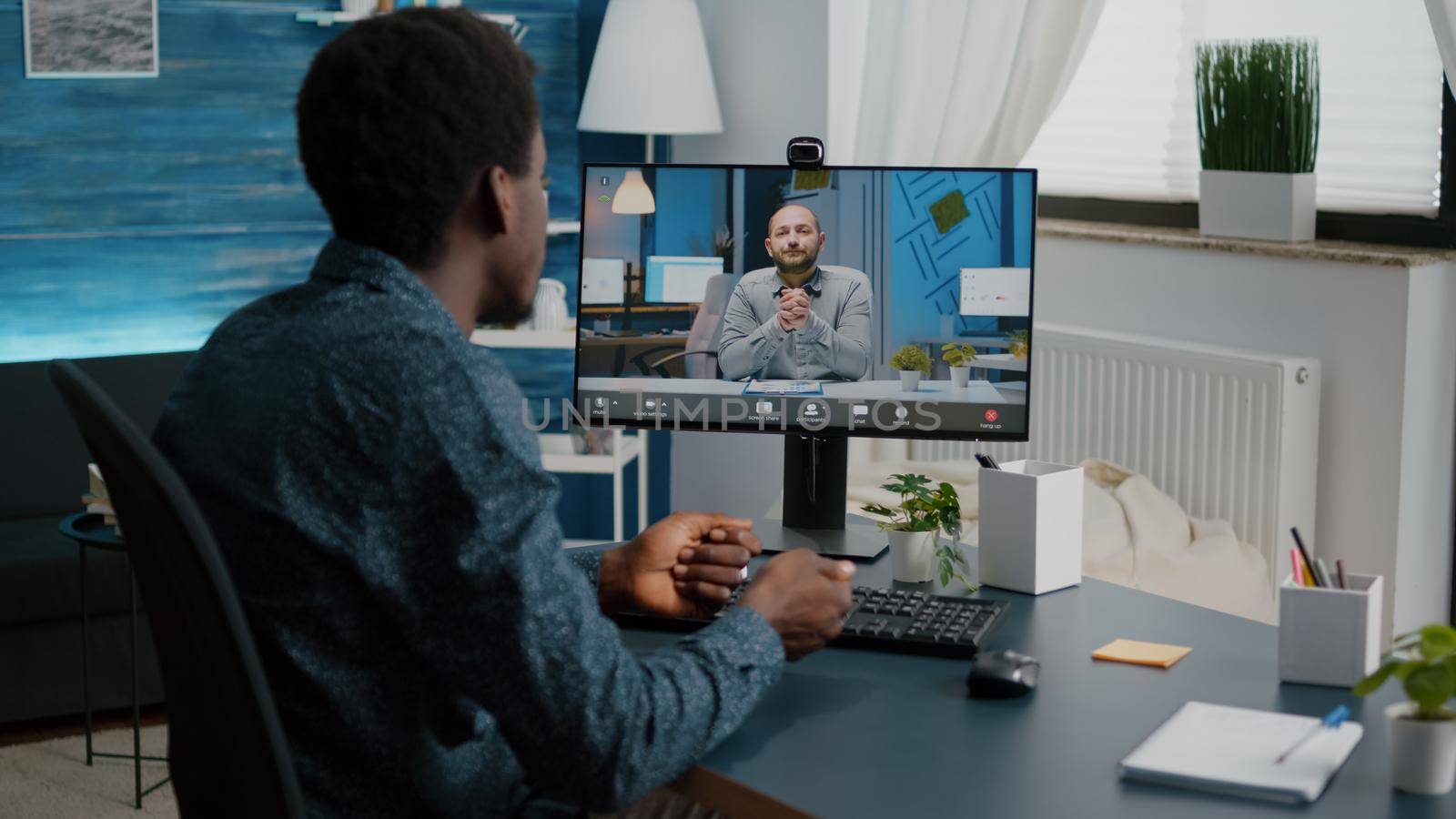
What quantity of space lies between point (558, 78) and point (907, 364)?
9.42ft

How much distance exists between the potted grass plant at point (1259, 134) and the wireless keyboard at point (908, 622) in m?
1.80

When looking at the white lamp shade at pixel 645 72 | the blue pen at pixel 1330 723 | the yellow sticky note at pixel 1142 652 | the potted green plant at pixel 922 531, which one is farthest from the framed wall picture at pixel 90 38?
the blue pen at pixel 1330 723

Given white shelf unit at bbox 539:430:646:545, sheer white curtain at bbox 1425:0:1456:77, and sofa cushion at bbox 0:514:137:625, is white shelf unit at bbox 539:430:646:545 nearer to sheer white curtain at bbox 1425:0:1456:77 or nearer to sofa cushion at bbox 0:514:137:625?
sofa cushion at bbox 0:514:137:625

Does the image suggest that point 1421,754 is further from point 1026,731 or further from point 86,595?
point 86,595

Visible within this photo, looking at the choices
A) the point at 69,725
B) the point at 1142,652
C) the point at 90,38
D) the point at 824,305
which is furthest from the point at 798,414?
the point at 90,38

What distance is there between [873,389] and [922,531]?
0.23m

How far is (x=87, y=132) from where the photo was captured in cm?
409

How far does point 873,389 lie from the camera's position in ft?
6.45

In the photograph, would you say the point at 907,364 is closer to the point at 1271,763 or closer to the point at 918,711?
the point at 918,711

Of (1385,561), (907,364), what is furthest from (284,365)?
(1385,561)

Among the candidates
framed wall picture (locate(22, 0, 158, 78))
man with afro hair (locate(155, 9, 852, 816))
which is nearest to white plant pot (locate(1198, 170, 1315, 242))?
man with afro hair (locate(155, 9, 852, 816))

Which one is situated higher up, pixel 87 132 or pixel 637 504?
pixel 87 132

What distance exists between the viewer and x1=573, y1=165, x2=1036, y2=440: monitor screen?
1934 millimetres

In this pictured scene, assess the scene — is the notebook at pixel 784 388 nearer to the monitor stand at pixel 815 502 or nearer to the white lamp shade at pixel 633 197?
the monitor stand at pixel 815 502
